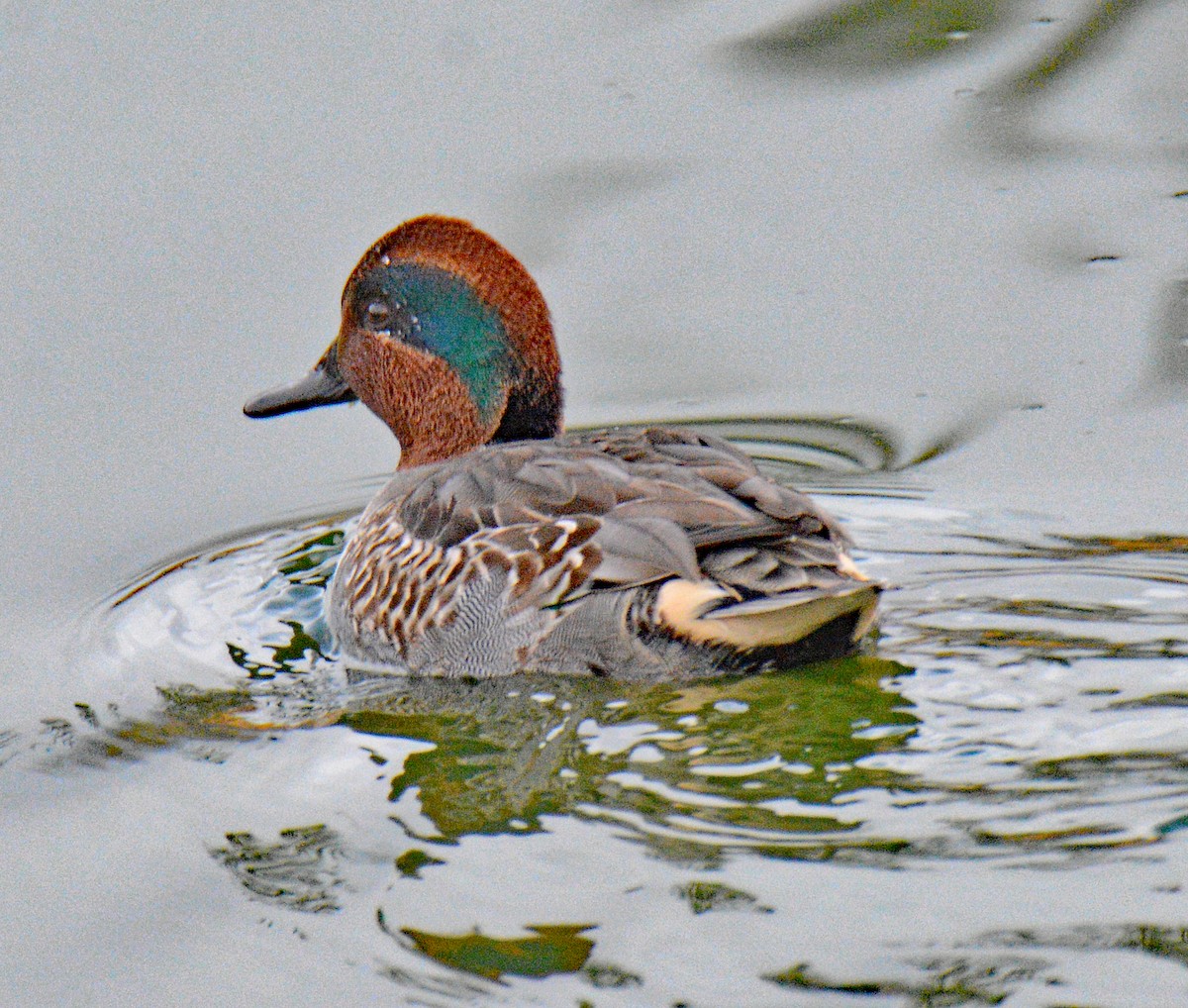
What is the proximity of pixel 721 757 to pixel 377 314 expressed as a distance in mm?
2658

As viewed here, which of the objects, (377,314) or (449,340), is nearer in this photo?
(449,340)

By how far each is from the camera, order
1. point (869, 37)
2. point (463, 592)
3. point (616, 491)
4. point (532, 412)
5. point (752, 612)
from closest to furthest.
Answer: point (752, 612) → point (616, 491) → point (463, 592) → point (532, 412) → point (869, 37)

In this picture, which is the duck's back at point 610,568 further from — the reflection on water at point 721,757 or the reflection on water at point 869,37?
the reflection on water at point 869,37

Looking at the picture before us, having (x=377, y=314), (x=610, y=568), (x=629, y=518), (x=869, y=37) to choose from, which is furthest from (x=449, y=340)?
(x=869, y=37)

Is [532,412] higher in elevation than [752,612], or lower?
higher

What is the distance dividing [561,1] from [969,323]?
3.67m

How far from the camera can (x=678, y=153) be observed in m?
9.98

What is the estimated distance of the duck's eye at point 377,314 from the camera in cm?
688

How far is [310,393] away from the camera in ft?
24.2

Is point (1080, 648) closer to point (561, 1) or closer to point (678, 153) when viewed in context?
point (678, 153)

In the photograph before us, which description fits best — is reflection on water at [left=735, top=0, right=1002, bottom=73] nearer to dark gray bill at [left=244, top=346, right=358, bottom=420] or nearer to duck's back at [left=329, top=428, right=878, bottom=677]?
dark gray bill at [left=244, top=346, right=358, bottom=420]

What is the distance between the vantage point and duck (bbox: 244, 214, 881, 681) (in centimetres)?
539

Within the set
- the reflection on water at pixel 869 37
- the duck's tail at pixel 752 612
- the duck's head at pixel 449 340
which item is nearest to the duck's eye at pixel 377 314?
the duck's head at pixel 449 340

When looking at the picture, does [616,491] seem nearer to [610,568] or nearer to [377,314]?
[610,568]
